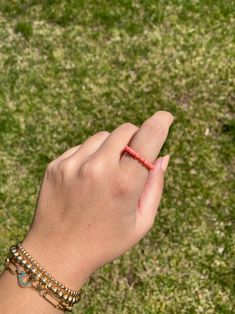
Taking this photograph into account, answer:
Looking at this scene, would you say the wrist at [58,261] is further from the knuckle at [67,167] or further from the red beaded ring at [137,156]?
the red beaded ring at [137,156]

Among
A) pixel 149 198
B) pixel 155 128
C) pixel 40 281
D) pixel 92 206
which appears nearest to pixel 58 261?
pixel 40 281

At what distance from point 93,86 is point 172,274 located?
2.42m

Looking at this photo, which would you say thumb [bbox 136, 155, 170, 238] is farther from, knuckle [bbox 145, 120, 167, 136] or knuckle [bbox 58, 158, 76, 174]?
knuckle [bbox 58, 158, 76, 174]

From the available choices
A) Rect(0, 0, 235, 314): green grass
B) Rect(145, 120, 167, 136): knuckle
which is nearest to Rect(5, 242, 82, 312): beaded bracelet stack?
Rect(145, 120, 167, 136): knuckle

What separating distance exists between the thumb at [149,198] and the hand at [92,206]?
0.09m

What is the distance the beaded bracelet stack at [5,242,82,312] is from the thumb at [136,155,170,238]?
574 millimetres

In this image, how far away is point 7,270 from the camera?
251cm

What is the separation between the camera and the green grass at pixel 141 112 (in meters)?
5.18

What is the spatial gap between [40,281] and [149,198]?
0.81 meters

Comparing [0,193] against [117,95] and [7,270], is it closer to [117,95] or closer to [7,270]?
[117,95]

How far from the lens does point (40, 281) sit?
2.41m

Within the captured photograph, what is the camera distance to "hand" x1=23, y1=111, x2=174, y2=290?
253 centimetres

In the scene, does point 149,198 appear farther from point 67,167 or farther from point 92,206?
point 67,167

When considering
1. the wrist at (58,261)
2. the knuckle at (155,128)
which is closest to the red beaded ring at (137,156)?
the knuckle at (155,128)
